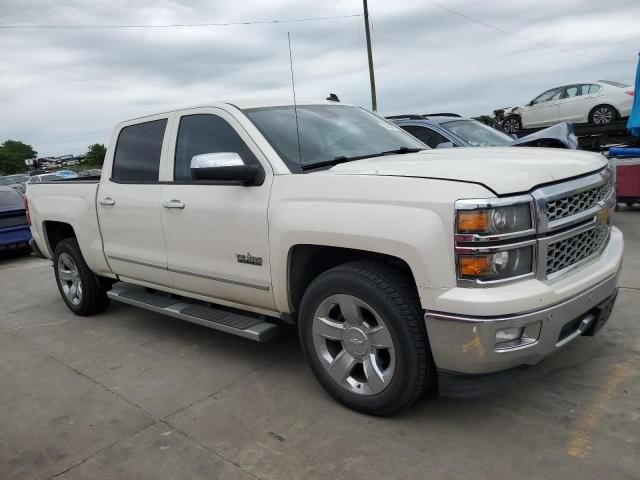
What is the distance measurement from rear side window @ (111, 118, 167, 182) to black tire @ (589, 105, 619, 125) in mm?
11724

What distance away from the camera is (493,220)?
2568 millimetres

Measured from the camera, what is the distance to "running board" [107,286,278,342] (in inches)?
145

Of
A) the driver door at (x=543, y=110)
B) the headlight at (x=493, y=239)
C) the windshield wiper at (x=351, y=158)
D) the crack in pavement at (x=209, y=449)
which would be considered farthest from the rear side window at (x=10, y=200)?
the driver door at (x=543, y=110)

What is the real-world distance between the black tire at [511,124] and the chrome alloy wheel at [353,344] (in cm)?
1449

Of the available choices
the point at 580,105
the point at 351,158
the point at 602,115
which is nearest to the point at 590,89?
the point at 580,105

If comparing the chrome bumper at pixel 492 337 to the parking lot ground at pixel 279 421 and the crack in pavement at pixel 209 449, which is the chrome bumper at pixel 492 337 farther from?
the crack in pavement at pixel 209 449

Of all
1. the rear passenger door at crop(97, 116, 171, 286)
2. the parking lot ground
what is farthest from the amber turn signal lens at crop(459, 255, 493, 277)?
the rear passenger door at crop(97, 116, 171, 286)

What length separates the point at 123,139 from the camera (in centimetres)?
Result: 499

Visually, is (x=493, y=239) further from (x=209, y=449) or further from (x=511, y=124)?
(x=511, y=124)

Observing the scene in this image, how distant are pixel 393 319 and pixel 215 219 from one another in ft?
4.95

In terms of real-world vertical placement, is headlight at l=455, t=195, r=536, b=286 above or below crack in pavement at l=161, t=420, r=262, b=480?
above

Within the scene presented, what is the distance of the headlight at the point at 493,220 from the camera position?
2.56 meters

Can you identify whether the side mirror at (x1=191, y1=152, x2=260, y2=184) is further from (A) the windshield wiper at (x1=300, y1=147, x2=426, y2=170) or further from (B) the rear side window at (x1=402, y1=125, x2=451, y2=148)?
(B) the rear side window at (x1=402, y1=125, x2=451, y2=148)

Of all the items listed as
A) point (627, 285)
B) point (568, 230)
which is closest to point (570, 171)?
point (568, 230)
